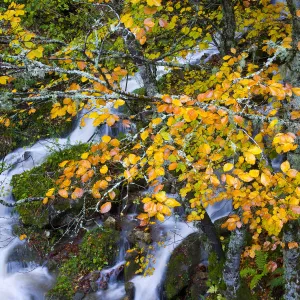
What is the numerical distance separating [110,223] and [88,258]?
4.22ft

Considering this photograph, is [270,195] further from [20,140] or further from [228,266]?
[20,140]

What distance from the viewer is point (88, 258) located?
31.2ft

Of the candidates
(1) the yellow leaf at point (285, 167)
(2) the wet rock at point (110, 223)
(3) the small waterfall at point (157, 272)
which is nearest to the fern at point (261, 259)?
(3) the small waterfall at point (157, 272)

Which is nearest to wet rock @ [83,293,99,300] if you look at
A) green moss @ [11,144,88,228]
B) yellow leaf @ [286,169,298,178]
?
green moss @ [11,144,88,228]

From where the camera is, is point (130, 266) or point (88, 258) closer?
point (130, 266)

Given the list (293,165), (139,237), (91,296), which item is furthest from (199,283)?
(293,165)

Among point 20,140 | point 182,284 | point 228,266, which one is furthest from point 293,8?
point 20,140

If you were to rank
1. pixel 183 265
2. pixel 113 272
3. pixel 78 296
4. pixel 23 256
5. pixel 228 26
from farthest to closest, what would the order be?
pixel 23 256
pixel 113 272
pixel 78 296
pixel 183 265
pixel 228 26

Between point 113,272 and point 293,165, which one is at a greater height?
point 293,165

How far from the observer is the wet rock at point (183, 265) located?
7.23 meters

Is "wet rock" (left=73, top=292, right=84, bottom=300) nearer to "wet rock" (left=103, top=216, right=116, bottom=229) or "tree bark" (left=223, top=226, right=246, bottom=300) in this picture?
"wet rock" (left=103, top=216, right=116, bottom=229)

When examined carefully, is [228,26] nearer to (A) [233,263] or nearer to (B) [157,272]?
(A) [233,263]

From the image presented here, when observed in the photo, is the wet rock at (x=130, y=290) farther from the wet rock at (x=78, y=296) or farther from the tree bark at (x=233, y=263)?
the tree bark at (x=233, y=263)

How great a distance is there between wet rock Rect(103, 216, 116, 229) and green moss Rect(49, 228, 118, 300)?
17cm
